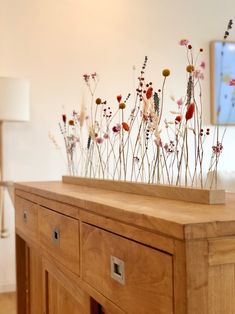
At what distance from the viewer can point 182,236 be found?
701 millimetres

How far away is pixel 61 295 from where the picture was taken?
5.07 ft

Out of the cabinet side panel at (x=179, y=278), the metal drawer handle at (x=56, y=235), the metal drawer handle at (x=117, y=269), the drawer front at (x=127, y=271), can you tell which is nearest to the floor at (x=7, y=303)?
the metal drawer handle at (x=56, y=235)

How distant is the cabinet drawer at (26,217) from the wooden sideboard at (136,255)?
138mm

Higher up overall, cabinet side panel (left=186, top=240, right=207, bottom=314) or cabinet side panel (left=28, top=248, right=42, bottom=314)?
cabinet side panel (left=186, top=240, right=207, bottom=314)

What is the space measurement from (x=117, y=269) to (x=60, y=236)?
1.60 ft

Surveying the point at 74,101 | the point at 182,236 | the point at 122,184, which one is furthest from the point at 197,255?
the point at 74,101

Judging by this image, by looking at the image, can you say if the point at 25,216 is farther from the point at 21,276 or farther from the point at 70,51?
the point at 70,51

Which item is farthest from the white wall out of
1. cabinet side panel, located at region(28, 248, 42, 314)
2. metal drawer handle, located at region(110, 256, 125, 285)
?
metal drawer handle, located at region(110, 256, 125, 285)

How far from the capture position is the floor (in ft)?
9.53

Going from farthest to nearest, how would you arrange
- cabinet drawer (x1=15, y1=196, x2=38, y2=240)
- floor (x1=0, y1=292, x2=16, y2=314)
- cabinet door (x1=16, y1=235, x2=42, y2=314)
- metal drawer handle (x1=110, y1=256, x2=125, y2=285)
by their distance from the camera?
1. floor (x1=0, y1=292, x2=16, y2=314)
2. cabinet door (x1=16, y1=235, x2=42, y2=314)
3. cabinet drawer (x1=15, y1=196, x2=38, y2=240)
4. metal drawer handle (x1=110, y1=256, x2=125, y2=285)

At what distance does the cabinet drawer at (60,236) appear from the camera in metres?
1.29

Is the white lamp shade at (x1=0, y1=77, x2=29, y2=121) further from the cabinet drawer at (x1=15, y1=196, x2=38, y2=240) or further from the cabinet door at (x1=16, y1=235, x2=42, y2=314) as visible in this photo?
the cabinet door at (x1=16, y1=235, x2=42, y2=314)

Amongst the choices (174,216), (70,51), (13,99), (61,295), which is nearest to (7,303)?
(13,99)

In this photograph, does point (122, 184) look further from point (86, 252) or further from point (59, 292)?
point (59, 292)
